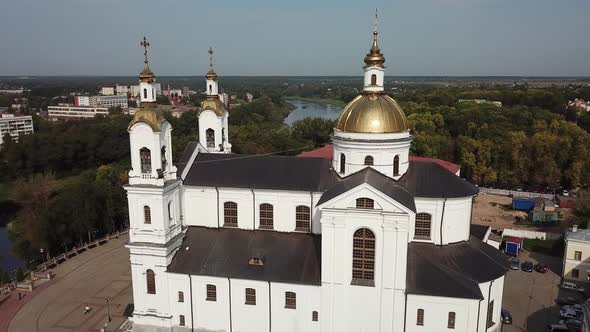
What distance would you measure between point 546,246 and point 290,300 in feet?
Result: 81.4

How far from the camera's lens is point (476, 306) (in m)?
21.3

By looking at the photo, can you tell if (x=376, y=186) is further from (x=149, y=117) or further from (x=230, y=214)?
(x=149, y=117)

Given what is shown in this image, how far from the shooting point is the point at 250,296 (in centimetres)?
2384

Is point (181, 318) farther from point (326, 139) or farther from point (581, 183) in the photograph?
point (326, 139)

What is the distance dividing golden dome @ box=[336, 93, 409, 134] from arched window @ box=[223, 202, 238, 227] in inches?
297

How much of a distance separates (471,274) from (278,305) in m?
9.72

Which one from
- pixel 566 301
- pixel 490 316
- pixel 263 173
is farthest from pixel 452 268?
pixel 263 173

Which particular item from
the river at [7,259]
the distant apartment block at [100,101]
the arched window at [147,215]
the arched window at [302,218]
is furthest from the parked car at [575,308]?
the distant apartment block at [100,101]

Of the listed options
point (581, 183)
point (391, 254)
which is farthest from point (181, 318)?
point (581, 183)

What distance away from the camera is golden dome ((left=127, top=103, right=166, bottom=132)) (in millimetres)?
23312

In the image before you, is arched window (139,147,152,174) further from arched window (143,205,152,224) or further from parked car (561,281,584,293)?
parked car (561,281,584,293)

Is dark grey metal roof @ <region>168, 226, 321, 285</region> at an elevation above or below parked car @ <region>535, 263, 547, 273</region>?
above

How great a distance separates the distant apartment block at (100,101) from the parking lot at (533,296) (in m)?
148

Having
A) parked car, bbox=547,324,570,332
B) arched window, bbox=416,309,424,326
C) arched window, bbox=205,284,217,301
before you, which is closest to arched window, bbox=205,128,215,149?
arched window, bbox=205,284,217,301
